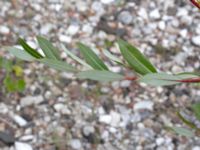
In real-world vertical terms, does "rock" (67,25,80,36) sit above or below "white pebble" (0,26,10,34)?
below

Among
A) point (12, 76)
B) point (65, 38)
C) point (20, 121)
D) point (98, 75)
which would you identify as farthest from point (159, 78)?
point (65, 38)

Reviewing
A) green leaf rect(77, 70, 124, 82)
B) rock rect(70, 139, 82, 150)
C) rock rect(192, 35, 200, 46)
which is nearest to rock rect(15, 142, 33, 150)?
rock rect(70, 139, 82, 150)

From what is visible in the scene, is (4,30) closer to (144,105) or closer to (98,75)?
(144,105)

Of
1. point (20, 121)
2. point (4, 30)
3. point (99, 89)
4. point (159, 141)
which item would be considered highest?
point (4, 30)

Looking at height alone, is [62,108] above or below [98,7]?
below

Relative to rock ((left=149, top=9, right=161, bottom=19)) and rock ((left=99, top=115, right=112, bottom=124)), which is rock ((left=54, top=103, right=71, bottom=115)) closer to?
rock ((left=99, top=115, right=112, bottom=124))

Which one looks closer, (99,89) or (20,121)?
(20,121)

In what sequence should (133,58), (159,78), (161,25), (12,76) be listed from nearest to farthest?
1. (159,78)
2. (133,58)
3. (12,76)
4. (161,25)

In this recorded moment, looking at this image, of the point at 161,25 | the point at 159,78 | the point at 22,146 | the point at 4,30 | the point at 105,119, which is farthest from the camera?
the point at 161,25
